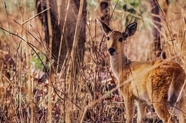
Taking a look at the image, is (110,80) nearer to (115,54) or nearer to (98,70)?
(115,54)

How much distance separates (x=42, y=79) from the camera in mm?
6156

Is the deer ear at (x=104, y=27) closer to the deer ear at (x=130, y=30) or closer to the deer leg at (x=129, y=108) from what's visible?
the deer ear at (x=130, y=30)

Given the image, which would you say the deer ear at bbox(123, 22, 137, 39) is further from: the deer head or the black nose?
the black nose

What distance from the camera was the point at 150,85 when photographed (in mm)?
4742

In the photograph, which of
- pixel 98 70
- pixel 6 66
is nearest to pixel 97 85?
pixel 98 70

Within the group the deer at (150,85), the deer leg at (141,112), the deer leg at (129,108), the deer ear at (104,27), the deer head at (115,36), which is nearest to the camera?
the deer at (150,85)

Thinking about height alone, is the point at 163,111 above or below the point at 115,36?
below

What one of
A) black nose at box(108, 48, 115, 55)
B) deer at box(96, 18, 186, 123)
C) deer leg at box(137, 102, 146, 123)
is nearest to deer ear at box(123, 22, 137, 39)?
deer at box(96, 18, 186, 123)

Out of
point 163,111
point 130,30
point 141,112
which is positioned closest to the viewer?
point 163,111

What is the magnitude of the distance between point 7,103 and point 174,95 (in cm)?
138

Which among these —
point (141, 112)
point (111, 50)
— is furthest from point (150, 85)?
point (111, 50)

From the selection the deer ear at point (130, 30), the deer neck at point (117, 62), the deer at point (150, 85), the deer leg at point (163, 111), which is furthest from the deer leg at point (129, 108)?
the deer ear at point (130, 30)

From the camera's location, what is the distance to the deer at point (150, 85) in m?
4.64

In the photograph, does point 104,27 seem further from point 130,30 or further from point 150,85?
point 150,85
